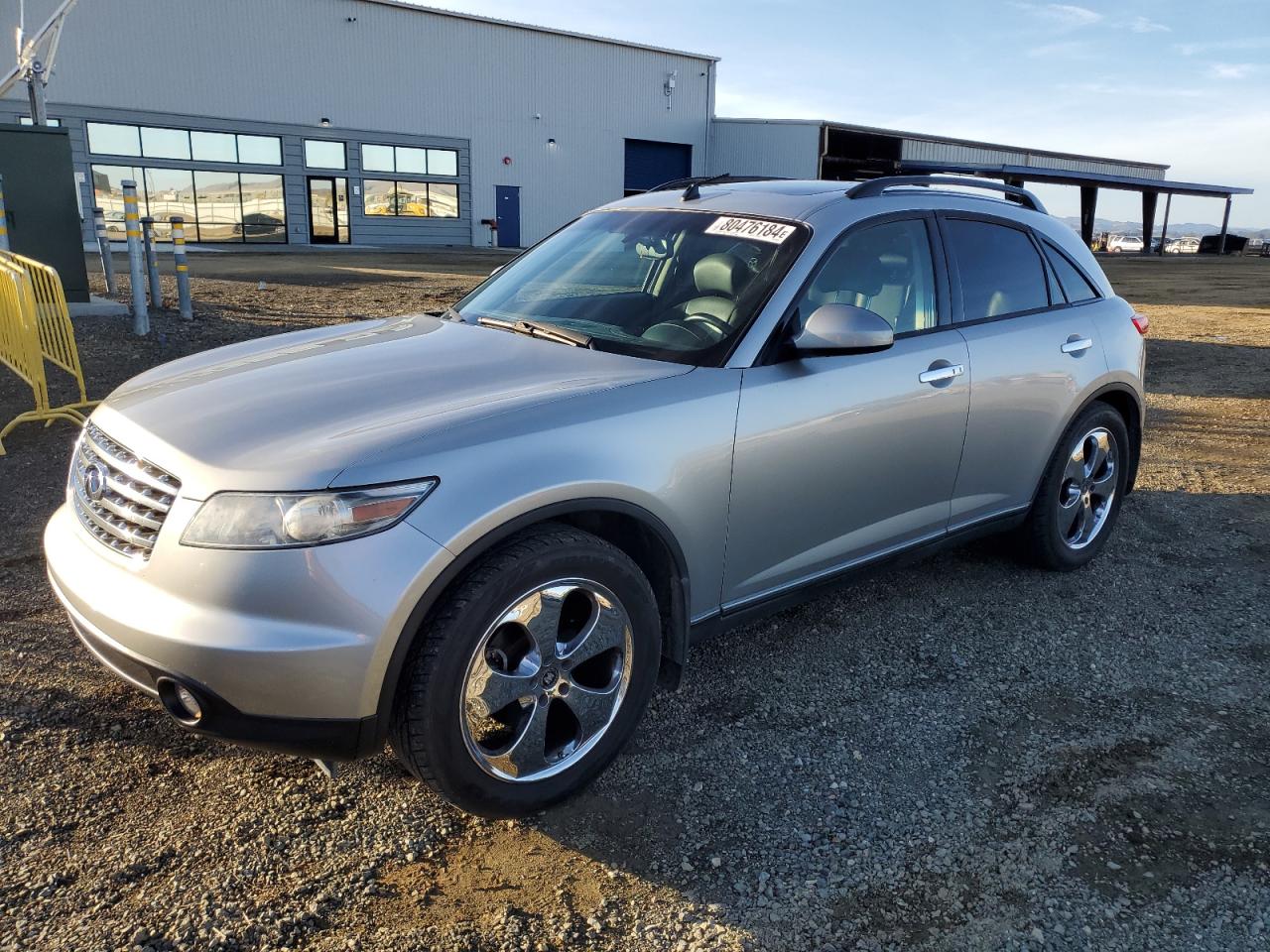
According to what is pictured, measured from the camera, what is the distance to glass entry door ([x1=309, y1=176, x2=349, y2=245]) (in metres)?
34.6

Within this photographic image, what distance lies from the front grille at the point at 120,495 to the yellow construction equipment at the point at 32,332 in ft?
14.2

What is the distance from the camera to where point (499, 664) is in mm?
2672

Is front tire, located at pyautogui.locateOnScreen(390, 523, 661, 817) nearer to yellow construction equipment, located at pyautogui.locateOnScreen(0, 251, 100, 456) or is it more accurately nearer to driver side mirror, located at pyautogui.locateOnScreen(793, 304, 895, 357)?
driver side mirror, located at pyautogui.locateOnScreen(793, 304, 895, 357)

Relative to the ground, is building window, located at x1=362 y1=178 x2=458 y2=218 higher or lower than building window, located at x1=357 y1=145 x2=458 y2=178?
lower

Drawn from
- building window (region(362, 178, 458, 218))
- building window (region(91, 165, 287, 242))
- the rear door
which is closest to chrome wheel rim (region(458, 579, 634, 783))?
the rear door

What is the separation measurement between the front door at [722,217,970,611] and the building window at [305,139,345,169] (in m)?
34.1

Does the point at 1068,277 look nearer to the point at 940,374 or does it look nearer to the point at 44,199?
the point at 940,374

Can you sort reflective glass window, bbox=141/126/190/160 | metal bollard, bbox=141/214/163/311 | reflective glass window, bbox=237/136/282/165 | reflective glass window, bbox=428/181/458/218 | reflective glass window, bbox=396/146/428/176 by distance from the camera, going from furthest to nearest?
reflective glass window, bbox=428/181/458/218
reflective glass window, bbox=396/146/428/176
reflective glass window, bbox=237/136/282/165
reflective glass window, bbox=141/126/190/160
metal bollard, bbox=141/214/163/311

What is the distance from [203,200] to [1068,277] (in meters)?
33.0

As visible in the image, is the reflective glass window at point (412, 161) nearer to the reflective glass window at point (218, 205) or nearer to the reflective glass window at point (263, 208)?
the reflective glass window at point (263, 208)

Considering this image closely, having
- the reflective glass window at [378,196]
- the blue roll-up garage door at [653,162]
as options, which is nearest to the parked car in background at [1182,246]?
the blue roll-up garage door at [653,162]

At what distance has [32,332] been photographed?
6742mm

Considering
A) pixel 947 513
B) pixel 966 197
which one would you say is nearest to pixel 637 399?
pixel 947 513

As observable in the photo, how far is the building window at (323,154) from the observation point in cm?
3394
